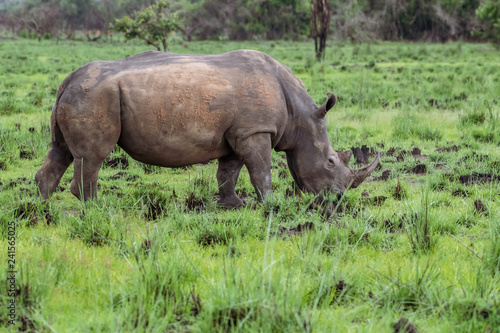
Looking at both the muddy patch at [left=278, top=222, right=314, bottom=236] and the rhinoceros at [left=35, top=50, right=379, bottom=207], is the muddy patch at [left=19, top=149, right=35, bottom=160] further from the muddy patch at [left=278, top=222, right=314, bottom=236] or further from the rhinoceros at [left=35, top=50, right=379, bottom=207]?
the muddy patch at [left=278, top=222, right=314, bottom=236]

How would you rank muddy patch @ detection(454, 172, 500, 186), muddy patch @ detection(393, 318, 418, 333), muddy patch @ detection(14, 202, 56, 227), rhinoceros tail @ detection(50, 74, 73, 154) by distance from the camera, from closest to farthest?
muddy patch @ detection(393, 318, 418, 333)
muddy patch @ detection(14, 202, 56, 227)
rhinoceros tail @ detection(50, 74, 73, 154)
muddy patch @ detection(454, 172, 500, 186)

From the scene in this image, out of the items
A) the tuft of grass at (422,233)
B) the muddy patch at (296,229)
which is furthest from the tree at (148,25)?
the tuft of grass at (422,233)

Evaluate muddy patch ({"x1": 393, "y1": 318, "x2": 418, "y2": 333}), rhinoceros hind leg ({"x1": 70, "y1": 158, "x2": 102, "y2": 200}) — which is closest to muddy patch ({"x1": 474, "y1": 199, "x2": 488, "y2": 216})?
muddy patch ({"x1": 393, "y1": 318, "x2": 418, "y2": 333})

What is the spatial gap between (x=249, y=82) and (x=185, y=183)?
168cm

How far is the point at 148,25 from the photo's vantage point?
64.6ft

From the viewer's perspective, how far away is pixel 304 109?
6.08m

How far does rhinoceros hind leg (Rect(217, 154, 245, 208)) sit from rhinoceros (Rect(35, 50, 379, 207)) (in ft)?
0.05

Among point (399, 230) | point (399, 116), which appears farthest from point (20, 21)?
point (399, 230)

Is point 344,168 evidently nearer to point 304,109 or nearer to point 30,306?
point 304,109

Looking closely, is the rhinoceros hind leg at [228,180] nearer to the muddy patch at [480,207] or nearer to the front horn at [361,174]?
the front horn at [361,174]

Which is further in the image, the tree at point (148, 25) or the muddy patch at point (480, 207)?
the tree at point (148, 25)

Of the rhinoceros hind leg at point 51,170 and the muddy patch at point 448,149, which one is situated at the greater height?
the rhinoceros hind leg at point 51,170

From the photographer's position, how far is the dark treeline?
1686 inches

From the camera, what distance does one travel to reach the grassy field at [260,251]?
3010mm
